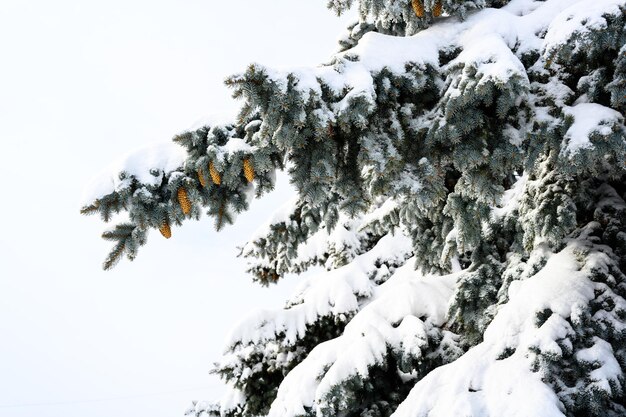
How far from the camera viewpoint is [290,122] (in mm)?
2762

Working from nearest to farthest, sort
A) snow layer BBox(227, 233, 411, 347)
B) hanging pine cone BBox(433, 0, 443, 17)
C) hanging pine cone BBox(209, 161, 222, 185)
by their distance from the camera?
hanging pine cone BBox(209, 161, 222, 185) < hanging pine cone BBox(433, 0, 443, 17) < snow layer BBox(227, 233, 411, 347)

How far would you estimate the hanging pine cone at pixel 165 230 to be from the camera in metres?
3.10

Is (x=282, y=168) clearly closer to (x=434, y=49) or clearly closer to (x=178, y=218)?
(x=178, y=218)

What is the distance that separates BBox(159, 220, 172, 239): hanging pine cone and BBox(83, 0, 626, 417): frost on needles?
2cm

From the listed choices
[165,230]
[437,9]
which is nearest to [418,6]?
[437,9]

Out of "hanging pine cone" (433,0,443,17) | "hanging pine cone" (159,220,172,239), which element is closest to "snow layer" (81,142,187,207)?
"hanging pine cone" (159,220,172,239)

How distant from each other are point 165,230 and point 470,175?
1832 millimetres

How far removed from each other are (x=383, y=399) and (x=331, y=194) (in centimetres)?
171

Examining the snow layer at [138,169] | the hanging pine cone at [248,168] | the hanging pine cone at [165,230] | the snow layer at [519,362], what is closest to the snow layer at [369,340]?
the snow layer at [519,362]

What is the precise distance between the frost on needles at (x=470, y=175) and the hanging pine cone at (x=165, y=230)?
0.02 meters

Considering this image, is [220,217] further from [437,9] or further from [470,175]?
[437,9]

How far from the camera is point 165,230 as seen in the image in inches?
123

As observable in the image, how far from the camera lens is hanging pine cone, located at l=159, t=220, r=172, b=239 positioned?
3104 mm

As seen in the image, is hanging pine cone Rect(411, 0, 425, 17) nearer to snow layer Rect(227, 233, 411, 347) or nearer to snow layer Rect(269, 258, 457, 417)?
snow layer Rect(269, 258, 457, 417)
